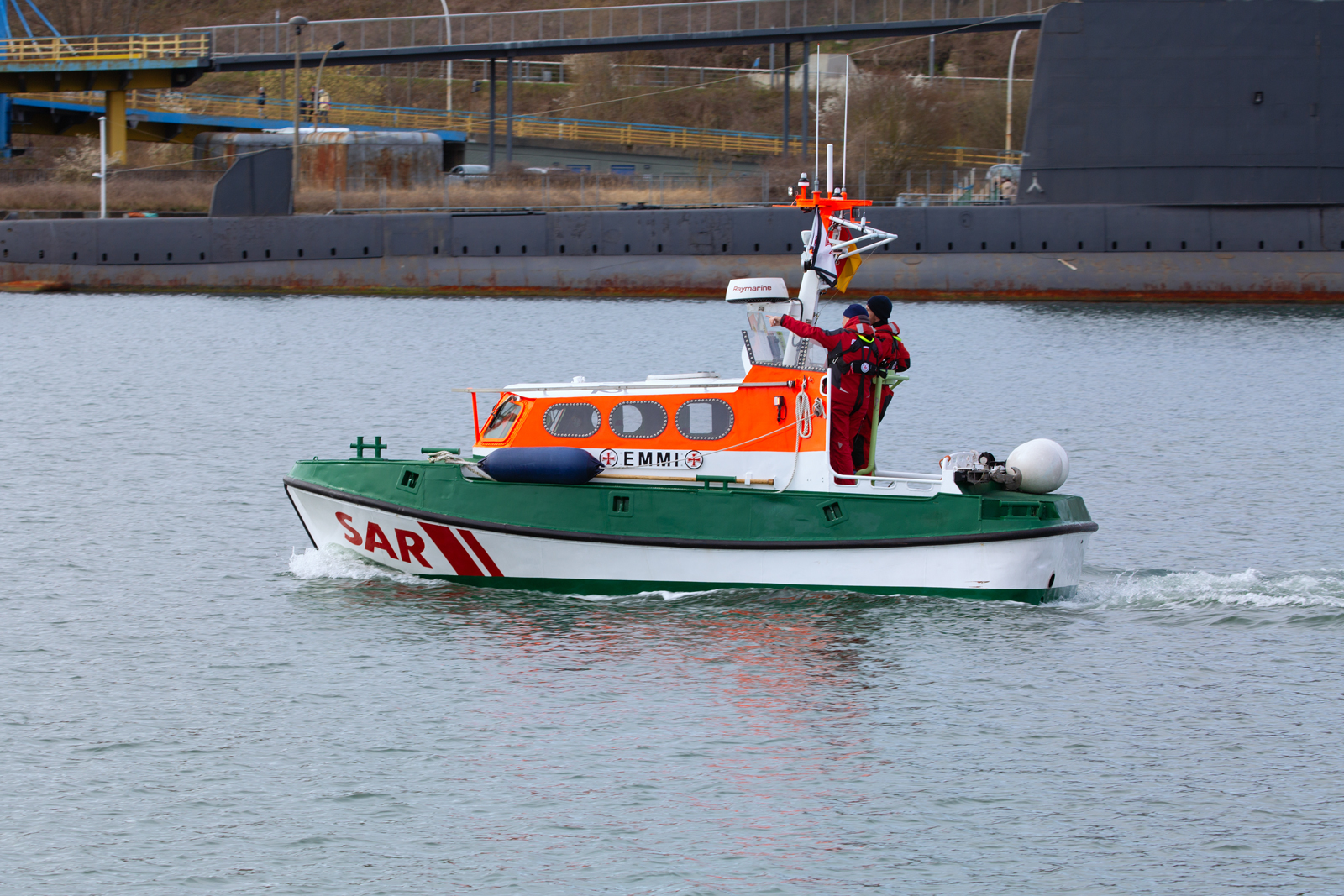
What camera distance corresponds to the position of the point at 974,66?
336ft

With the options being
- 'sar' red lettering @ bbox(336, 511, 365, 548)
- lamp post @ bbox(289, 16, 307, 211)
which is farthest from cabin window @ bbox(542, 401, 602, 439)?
lamp post @ bbox(289, 16, 307, 211)

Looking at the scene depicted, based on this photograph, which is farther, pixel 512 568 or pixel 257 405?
pixel 257 405

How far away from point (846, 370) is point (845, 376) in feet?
0.23

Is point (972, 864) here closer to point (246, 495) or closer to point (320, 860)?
point (320, 860)

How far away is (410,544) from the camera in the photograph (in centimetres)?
Result: 1658

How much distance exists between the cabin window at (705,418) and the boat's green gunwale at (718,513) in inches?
25.2

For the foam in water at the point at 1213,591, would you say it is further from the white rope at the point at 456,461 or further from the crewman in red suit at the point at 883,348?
the white rope at the point at 456,461

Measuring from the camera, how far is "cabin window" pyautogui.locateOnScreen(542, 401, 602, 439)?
16031 mm

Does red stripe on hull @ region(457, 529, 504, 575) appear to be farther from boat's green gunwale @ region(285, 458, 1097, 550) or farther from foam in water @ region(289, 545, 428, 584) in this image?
foam in water @ region(289, 545, 428, 584)

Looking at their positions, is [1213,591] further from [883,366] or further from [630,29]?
[630,29]

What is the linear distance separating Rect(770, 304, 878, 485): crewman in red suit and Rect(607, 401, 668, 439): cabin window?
1.58 metres

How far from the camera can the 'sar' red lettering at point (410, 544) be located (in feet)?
54.1

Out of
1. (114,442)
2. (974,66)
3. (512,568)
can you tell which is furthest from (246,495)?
(974,66)

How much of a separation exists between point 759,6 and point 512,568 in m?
50.2
